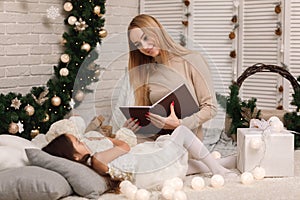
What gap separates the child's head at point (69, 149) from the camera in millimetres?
3016

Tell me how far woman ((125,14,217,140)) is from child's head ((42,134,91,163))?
0.48 metres

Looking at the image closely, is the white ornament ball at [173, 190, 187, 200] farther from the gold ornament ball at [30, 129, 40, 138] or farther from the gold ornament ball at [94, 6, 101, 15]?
the gold ornament ball at [94, 6, 101, 15]

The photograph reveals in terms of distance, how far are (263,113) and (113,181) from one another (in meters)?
1.81

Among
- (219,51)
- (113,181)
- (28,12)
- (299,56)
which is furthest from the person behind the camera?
(219,51)

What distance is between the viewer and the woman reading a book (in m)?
2.93

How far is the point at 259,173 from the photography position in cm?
321

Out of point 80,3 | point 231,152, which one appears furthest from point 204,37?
point 231,152

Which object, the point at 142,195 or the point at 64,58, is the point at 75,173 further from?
the point at 64,58

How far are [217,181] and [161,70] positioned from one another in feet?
2.50

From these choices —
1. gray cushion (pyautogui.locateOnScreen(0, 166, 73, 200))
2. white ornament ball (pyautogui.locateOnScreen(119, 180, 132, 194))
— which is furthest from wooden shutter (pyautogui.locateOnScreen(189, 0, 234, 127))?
gray cushion (pyautogui.locateOnScreen(0, 166, 73, 200))

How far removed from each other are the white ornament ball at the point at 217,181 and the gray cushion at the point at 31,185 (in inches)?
30.7

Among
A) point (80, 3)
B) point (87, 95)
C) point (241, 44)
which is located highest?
point (80, 3)

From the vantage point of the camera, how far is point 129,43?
11.1 ft

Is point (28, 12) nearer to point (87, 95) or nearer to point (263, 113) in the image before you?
point (87, 95)
